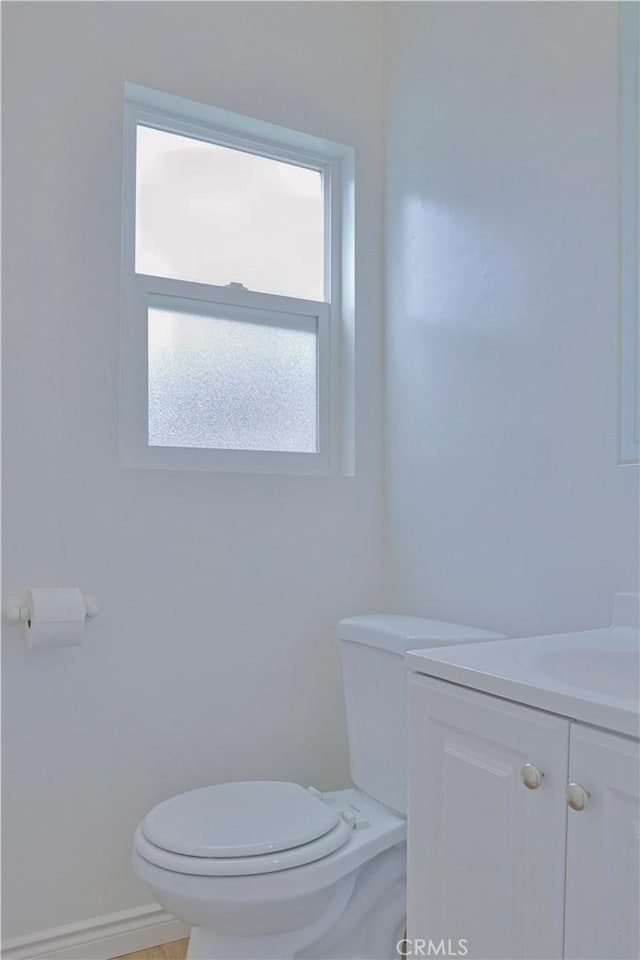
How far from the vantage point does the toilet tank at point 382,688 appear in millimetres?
1548

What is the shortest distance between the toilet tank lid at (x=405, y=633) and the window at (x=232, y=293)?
1.71 ft

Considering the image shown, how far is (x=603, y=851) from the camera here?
2.69 feet

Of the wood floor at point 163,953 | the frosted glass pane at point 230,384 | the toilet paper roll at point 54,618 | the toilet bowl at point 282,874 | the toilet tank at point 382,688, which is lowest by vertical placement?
the wood floor at point 163,953

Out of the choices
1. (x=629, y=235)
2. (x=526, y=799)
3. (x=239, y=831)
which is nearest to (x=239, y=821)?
(x=239, y=831)

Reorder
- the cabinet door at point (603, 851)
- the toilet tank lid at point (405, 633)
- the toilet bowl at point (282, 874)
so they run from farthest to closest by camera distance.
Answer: the toilet tank lid at point (405, 633) → the toilet bowl at point (282, 874) → the cabinet door at point (603, 851)

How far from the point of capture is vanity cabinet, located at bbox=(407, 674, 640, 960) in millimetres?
812

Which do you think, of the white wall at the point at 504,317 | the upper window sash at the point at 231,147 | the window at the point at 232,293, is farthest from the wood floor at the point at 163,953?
the upper window sash at the point at 231,147

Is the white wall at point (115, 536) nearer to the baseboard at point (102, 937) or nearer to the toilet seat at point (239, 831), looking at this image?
the baseboard at point (102, 937)

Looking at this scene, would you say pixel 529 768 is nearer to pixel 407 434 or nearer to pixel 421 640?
pixel 421 640

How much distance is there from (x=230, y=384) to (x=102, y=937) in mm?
1380

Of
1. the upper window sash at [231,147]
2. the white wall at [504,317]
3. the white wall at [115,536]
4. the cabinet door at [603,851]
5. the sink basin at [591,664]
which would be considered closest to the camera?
the cabinet door at [603,851]

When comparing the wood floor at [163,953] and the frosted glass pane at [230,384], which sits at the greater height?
the frosted glass pane at [230,384]

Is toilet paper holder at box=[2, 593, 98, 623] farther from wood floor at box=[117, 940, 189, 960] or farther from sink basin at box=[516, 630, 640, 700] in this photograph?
sink basin at box=[516, 630, 640, 700]

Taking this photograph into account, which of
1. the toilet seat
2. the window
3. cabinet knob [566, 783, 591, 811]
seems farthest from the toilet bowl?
the window
